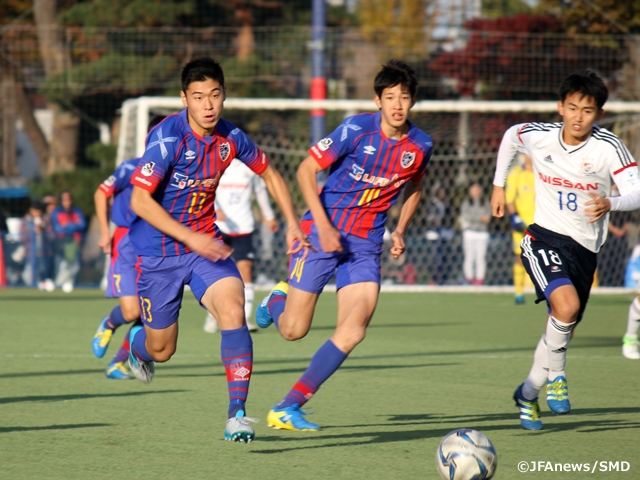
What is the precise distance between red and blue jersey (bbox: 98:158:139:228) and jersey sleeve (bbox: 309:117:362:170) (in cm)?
250

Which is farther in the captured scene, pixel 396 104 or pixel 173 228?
pixel 396 104

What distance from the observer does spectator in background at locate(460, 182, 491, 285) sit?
15992 millimetres

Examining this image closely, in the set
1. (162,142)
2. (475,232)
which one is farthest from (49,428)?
(475,232)

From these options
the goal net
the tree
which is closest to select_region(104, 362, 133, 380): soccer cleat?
the goal net

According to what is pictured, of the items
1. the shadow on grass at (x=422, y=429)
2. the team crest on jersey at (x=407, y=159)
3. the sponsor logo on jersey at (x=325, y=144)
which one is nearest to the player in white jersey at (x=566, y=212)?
the shadow on grass at (x=422, y=429)

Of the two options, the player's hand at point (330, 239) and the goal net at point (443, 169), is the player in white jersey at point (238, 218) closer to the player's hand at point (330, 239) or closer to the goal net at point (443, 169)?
the goal net at point (443, 169)

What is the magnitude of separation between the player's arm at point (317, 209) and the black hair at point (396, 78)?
1.91 ft

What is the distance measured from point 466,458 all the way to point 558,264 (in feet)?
6.10

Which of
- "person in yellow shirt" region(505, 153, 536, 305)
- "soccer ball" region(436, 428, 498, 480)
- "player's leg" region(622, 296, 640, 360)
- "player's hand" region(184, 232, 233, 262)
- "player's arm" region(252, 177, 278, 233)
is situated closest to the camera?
"soccer ball" region(436, 428, 498, 480)

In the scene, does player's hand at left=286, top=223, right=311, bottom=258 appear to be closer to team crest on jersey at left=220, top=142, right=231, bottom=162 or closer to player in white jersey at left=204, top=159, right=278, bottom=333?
team crest on jersey at left=220, top=142, right=231, bottom=162

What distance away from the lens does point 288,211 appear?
554cm

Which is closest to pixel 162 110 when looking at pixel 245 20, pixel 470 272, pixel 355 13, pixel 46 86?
pixel 470 272

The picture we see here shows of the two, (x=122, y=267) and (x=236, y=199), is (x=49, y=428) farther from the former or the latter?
(x=236, y=199)

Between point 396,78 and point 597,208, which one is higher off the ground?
point 396,78
